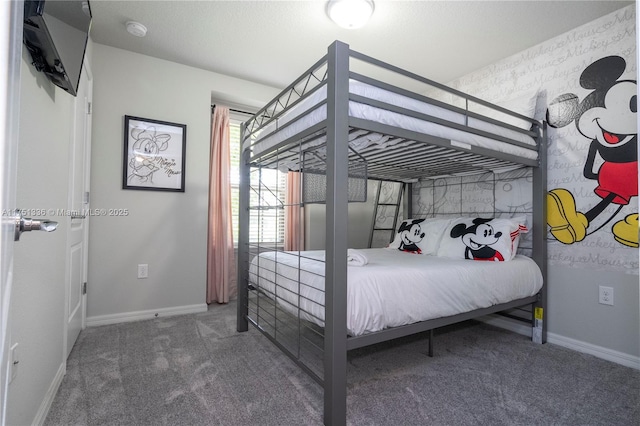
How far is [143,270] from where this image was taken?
2.61 m

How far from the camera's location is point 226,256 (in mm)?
3113

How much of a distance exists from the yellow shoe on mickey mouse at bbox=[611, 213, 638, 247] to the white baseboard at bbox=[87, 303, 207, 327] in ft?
10.4

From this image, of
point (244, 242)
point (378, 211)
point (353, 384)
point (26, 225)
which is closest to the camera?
point (26, 225)

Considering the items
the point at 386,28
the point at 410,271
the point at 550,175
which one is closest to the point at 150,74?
the point at 386,28

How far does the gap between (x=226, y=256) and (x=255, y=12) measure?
214cm

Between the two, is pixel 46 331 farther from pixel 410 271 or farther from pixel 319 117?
pixel 410 271

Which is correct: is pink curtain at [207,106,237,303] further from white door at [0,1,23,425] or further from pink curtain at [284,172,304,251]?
white door at [0,1,23,425]

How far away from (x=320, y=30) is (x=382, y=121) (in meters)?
1.28

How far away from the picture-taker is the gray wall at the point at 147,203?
8.12 ft

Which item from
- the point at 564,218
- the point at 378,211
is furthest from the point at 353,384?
the point at 378,211

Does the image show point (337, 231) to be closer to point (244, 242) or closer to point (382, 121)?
point (382, 121)

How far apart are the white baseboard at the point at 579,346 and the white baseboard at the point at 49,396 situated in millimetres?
2927

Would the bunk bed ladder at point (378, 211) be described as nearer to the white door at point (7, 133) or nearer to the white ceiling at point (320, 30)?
the white ceiling at point (320, 30)

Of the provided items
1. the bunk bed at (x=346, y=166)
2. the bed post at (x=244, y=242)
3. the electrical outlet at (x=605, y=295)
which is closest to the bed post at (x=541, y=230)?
the bunk bed at (x=346, y=166)
